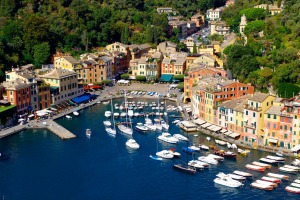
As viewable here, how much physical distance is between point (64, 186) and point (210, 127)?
18.0 m

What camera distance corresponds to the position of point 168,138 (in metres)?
51.8

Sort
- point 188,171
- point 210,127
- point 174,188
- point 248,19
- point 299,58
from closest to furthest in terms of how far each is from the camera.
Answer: point 174,188 < point 188,171 < point 210,127 < point 299,58 < point 248,19

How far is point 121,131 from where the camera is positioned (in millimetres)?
55406

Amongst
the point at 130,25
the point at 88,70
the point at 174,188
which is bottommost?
the point at 174,188

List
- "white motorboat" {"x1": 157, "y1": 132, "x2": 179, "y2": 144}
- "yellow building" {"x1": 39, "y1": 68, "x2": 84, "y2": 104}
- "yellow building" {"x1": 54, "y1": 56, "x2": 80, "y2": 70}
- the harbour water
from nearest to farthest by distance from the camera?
the harbour water < "white motorboat" {"x1": 157, "y1": 132, "x2": 179, "y2": 144} < "yellow building" {"x1": 39, "y1": 68, "x2": 84, "y2": 104} < "yellow building" {"x1": 54, "y1": 56, "x2": 80, "y2": 70}

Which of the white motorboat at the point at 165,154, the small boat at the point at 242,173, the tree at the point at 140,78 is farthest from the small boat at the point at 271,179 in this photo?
the tree at the point at 140,78

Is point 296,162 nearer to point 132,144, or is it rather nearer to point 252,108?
point 252,108

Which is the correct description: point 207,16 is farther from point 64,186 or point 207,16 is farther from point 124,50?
point 64,186

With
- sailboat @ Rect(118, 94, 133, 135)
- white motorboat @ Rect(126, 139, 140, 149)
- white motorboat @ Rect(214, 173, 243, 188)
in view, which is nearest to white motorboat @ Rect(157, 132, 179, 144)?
white motorboat @ Rect(126, 139, 140, 149)

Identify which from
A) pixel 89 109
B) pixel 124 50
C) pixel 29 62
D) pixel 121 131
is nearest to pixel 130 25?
pixel 124 50

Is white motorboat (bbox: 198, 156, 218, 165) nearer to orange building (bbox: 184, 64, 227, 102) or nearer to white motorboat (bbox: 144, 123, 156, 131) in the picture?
white motorboat (bbox: 144, 123, 156, 131)

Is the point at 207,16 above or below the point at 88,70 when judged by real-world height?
above

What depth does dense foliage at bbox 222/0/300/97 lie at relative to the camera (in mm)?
62062

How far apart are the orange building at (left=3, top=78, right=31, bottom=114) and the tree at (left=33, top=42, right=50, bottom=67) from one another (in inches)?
764
